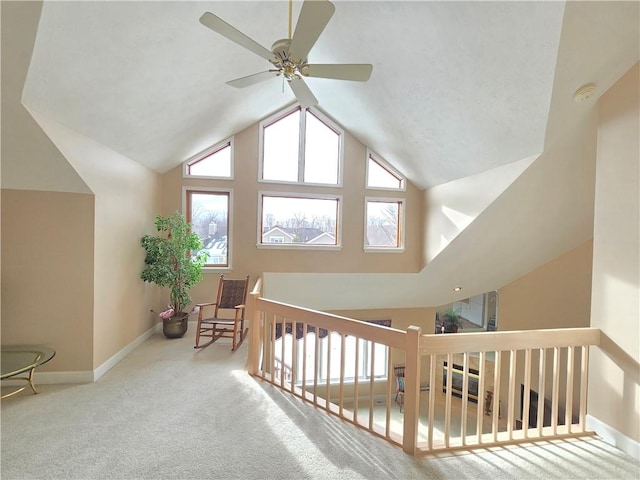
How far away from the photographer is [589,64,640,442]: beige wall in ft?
7.47

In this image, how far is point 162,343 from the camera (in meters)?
4.39

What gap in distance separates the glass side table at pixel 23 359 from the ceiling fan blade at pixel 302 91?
3414mm

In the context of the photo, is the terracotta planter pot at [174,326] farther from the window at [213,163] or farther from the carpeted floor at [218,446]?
the window at [213,163]

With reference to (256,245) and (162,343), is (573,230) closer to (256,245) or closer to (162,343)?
(256,245)

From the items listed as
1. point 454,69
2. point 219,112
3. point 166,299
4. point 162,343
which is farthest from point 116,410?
point 454,69

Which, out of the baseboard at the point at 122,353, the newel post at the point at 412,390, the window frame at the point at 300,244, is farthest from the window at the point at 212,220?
the newel post at the point at 412,390

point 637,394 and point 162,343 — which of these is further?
point 162,343

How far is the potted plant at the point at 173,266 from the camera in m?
4.29

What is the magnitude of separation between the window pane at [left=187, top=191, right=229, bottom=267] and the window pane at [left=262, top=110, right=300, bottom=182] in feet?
3.14

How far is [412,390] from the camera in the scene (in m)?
2.14

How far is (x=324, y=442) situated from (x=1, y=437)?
242 cm

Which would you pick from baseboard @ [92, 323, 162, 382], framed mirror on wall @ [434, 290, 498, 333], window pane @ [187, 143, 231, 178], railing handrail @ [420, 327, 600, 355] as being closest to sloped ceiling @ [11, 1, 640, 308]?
window pane @ [187, 143, 231, 178]

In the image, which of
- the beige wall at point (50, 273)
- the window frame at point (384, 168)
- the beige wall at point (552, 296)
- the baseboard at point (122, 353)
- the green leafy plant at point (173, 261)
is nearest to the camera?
the beige wall at point (50, 273)

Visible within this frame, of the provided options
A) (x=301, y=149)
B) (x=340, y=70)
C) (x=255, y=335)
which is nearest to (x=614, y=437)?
(x=255, y=335)
